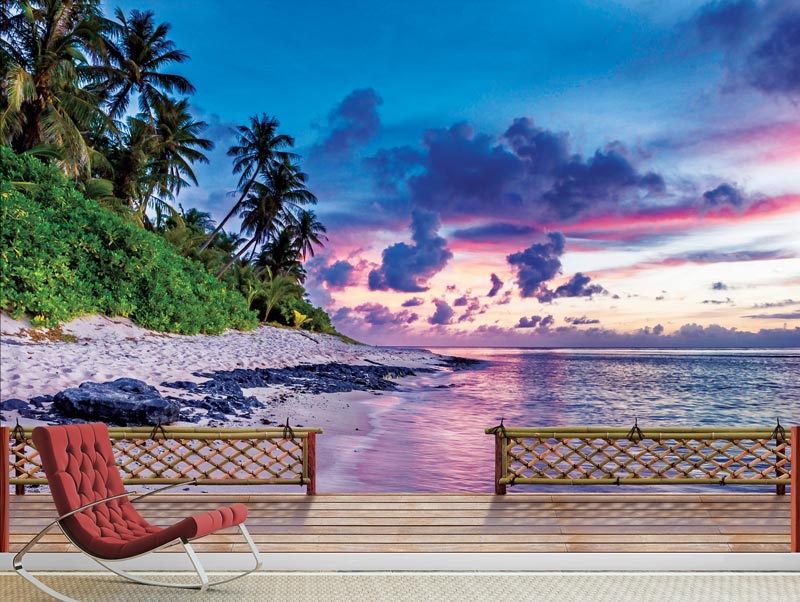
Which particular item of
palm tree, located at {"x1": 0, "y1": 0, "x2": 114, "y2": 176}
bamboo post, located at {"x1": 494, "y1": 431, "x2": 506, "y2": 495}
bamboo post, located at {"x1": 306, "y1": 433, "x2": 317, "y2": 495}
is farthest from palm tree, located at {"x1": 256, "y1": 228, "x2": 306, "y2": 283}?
bamboo post, located at {"x1": 494, "y1": 431, "x2": 506, "y2": 495}

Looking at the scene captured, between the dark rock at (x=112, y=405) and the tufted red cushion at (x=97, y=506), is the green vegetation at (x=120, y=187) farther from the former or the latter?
the tufted red cushion at (x=97, y=506)

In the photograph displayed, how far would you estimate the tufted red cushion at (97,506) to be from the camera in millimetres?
2365

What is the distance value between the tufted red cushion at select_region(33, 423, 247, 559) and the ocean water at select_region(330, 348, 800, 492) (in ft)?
13.3

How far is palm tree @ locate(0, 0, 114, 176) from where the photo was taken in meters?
8.88

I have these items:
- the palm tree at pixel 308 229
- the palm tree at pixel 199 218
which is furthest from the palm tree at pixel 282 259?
the palm tree at pixel 199 218

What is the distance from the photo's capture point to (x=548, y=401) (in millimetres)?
15648

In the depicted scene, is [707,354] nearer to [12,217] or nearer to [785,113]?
[785,113]

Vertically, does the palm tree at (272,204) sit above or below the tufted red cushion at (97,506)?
above

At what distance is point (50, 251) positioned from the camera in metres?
7.35

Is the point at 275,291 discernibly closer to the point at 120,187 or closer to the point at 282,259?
the point at 282,259

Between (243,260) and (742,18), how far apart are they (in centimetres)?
844

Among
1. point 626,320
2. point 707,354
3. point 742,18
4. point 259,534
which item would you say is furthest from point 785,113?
point 707,354

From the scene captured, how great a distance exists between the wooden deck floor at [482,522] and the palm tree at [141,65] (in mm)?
8573

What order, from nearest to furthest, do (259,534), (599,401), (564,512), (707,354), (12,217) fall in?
(259,534)
(564,512)
(12,217)
(599,401)
(707,354)
